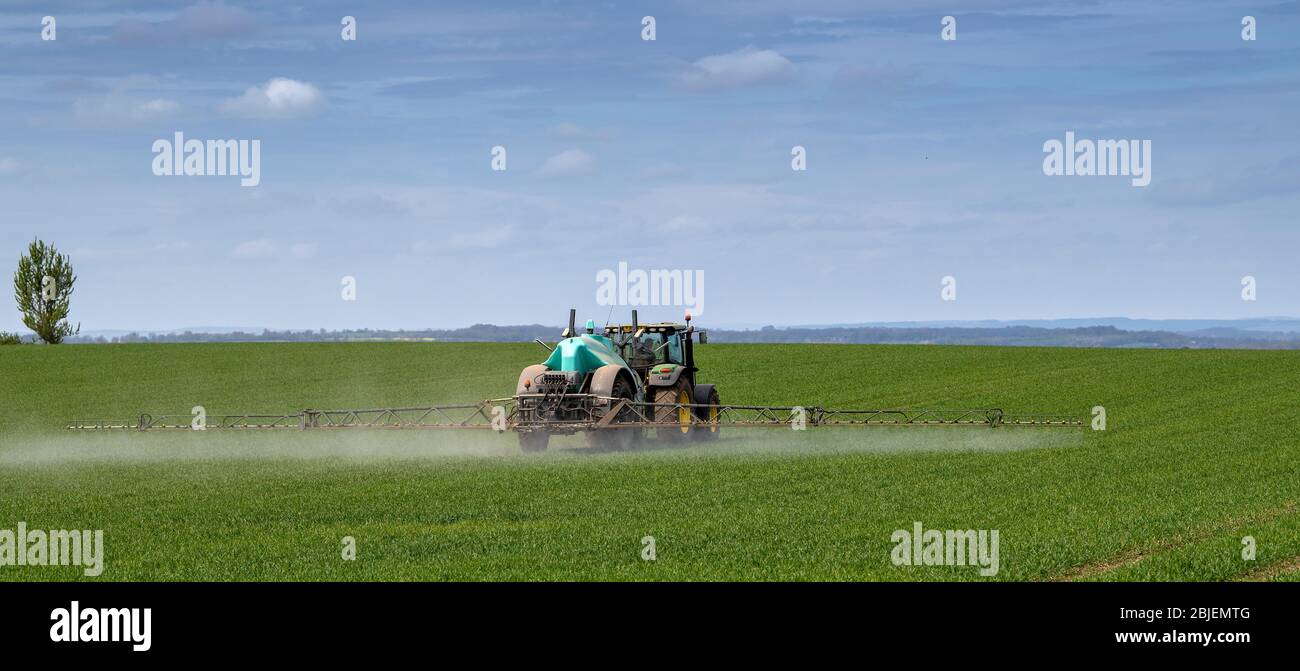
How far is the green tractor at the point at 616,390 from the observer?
28.4 m

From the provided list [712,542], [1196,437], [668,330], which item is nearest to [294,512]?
[712,542]

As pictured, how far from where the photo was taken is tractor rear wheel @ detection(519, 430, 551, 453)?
29.4m

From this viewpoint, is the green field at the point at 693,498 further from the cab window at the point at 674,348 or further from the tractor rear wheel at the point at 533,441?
the cab window at the point at 674,348

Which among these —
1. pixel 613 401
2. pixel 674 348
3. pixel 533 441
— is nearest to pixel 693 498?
pixel 613 401

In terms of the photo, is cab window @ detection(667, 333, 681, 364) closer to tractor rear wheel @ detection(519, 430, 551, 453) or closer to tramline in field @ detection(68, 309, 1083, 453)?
tramline in field @ detection(68, 309, 1083, 453)

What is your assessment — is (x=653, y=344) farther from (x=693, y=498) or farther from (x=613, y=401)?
(x=693, y=498)

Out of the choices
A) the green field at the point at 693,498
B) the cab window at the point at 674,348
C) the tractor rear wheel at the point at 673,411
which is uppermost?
the cab window at the point at 674,348

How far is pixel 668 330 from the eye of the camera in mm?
32156

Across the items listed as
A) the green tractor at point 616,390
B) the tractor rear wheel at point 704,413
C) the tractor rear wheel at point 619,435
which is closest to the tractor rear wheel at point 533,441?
the green tractor at point 616,390

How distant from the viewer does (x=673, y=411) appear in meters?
30.2

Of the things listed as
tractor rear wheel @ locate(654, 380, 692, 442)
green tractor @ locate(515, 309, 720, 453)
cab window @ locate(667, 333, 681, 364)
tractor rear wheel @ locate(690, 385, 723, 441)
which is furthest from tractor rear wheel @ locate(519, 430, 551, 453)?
cab window @ locate(667, 333, 681, 364)

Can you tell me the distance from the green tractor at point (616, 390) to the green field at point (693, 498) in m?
0.70

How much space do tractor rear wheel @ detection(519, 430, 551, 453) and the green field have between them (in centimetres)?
29
